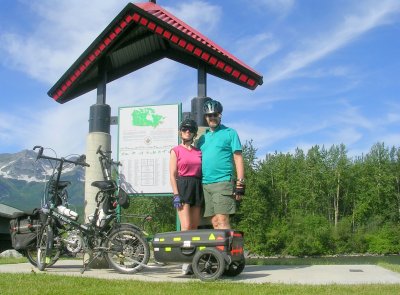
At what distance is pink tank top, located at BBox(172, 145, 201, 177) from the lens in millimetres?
6785

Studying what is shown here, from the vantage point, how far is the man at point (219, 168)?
6574 mm

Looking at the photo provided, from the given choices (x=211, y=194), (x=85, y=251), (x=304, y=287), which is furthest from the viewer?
(x=85, y=251)

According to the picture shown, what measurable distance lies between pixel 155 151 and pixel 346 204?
5359 centimetres

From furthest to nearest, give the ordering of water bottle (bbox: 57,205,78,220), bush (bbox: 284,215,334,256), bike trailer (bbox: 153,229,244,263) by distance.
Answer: bush (bbox: 284,215,334,256) → water bottle (bbox: 57,205,78,220) → bike trailer (bbox: 153,229,244,263)

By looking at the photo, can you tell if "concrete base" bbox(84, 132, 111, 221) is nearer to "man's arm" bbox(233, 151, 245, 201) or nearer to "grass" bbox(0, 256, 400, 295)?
"grass" bbox(0, 256, 400, 295)

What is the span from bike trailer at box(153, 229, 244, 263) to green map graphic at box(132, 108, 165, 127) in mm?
2642

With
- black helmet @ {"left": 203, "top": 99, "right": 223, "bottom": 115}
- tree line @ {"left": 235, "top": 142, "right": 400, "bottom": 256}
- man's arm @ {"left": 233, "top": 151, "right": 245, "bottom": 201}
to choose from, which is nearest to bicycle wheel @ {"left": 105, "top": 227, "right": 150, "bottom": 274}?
man's arm @ {"left": 233, "top": 151, "right": 245, "bottom": 201}

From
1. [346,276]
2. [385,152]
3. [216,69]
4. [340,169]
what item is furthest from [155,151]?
[385,152]

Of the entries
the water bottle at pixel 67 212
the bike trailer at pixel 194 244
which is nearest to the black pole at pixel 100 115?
the water bottle at pixel 67 212

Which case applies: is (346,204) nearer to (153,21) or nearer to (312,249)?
(312,249)

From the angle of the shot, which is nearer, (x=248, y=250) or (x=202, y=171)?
(x=202, y=171)

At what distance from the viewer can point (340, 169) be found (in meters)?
58.6

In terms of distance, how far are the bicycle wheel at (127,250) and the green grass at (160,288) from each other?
4.05ft

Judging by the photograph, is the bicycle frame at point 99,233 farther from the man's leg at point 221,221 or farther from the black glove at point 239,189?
the black glove at point 239,189
